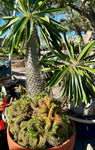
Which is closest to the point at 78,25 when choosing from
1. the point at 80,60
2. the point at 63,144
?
the point at 80,60

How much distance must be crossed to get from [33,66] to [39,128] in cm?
77

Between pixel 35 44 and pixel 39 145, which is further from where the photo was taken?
pixel 35 44

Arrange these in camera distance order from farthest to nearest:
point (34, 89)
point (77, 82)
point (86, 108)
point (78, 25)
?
point (78, 25)
point (86, 108)
point (34, 89)
point (77, 82)

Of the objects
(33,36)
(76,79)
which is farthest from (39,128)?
(33,36)

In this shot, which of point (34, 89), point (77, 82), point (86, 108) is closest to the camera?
point (77, 82)

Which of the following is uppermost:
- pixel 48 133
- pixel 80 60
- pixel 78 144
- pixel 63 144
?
pixel 80 60

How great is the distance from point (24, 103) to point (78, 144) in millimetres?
1035

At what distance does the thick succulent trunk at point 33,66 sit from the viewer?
5.56 feet

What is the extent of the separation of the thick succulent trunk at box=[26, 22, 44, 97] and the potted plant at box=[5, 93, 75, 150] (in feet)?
0.85

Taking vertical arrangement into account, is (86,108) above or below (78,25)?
below

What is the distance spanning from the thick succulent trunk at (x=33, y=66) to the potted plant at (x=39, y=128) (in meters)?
0.26

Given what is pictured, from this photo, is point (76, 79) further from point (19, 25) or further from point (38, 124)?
point (19, 25)

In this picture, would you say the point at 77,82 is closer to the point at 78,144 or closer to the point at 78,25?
the point at 78,144

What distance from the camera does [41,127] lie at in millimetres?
1352
